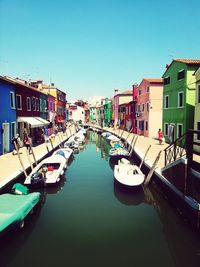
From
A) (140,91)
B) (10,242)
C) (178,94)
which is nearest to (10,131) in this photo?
(10,242)

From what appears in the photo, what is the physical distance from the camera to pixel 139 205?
11914 millimetres

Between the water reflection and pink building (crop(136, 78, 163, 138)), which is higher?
pink building (crop(136, 78, 163, 138))

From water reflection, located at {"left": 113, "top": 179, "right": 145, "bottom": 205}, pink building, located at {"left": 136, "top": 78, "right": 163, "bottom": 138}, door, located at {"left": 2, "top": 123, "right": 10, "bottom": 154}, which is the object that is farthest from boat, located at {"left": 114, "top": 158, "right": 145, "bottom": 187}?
pink building, located at {"left": 136, "top": 78, "right": 163, "bottom": 138}

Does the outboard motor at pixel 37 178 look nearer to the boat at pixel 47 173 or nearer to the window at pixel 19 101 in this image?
the boat at pixel 47 173

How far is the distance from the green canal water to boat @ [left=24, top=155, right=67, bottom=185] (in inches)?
30.4

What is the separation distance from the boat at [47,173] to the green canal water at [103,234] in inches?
30.4

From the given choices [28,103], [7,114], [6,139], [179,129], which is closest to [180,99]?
[179,129]

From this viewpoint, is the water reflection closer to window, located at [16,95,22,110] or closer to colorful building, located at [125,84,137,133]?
window, located at [16,95,22,110]

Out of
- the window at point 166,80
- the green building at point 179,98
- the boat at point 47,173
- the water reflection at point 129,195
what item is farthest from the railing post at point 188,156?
the window at point 166,80

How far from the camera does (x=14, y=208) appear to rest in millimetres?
8609

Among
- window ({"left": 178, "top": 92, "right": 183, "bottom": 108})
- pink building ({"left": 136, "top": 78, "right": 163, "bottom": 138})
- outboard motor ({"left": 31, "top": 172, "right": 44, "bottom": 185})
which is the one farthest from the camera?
pink building ({"left": 136, "top": 78, "right": 163, "bottom": 138})

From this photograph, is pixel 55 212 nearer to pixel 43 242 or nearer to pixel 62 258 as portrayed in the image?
pixel 43 242

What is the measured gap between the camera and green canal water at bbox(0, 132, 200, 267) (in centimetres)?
726

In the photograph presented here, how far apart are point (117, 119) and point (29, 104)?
36739mm
